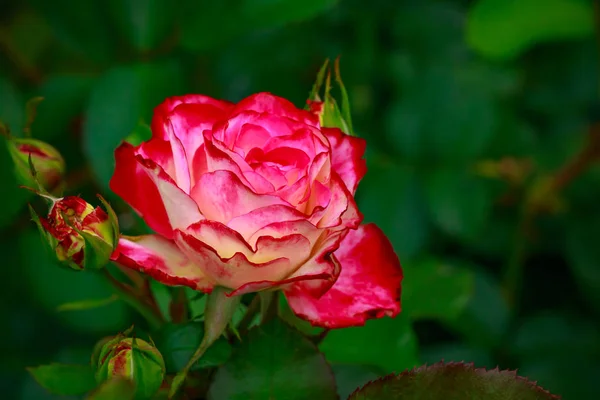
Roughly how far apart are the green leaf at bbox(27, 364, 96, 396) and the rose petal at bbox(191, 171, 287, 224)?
20 centimetres

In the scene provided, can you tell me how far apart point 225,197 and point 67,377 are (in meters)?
0.23

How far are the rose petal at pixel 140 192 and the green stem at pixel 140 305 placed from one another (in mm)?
78

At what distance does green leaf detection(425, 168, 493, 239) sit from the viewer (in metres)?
0.99

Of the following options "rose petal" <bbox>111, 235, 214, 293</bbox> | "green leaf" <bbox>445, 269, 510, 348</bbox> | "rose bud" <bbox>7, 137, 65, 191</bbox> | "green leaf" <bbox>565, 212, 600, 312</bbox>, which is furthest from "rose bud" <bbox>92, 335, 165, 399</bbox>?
"green leaf" <bbox>565, 212, 600, 312</bbox>

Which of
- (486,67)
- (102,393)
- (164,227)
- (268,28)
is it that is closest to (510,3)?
(486,67)

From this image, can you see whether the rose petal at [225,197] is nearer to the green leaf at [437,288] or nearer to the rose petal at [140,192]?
the rose petal at [140,192]

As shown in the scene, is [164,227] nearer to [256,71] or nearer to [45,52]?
[256,71]

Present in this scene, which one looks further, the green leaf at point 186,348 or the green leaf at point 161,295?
the green leaf at point 161,295

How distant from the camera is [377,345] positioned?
0.66 meters

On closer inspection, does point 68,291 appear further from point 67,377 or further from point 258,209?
point 258,209

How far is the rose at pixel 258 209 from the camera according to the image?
405 mm

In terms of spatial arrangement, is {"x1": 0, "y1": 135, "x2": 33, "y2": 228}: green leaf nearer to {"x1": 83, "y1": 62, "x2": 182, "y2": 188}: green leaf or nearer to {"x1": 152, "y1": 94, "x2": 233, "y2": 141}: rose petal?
{"x1": 83, "y1": 62, "x2": 182, "y2": 188}: green leaf

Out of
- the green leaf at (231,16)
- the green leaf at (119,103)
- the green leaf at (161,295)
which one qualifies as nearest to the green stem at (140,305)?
the green leaf at (161,295)

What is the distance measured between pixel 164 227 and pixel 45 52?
3.22 feet
